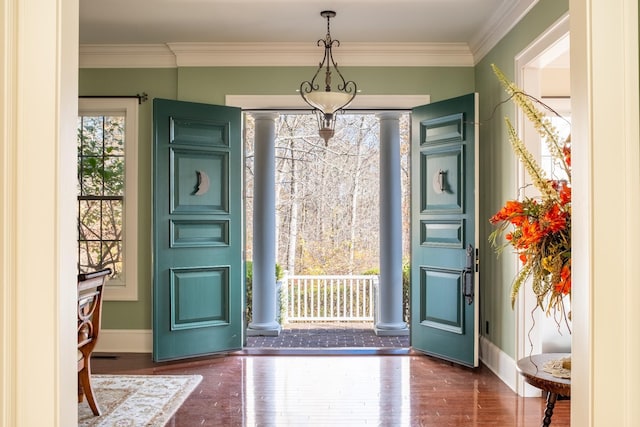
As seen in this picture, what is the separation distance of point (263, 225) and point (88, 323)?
316cm

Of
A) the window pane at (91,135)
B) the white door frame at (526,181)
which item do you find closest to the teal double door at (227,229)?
the white door frame at (526,181)

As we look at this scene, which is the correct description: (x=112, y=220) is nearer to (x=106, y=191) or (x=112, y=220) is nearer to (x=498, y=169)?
(x=106, y=191)

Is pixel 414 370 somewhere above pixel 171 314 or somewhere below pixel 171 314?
below

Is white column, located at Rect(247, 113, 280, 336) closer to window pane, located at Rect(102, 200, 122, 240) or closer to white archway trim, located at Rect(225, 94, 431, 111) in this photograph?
white archway trim, located at Rect(225, 94, 431, 111)

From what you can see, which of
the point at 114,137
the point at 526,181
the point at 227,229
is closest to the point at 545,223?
the point at 526,181

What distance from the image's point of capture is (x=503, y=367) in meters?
4.49

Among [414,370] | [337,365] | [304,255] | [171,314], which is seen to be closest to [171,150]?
[171,314]

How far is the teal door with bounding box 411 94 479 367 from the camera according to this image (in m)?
4.78

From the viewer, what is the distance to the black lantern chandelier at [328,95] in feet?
14.2

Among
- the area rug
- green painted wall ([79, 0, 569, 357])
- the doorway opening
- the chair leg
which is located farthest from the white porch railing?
the chair leg
